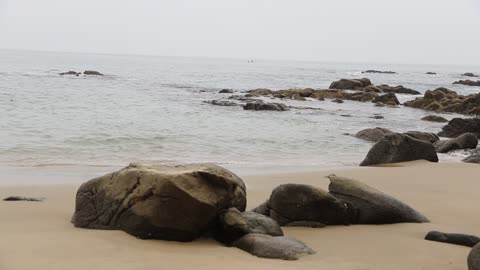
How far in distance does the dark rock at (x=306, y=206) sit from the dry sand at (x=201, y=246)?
7.0 inches

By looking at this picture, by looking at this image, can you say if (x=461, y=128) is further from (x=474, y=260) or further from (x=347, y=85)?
(x=347, y=85)

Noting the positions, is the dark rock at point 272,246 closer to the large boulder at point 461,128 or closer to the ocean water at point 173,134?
the ocean water at point 173,134

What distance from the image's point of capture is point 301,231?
566 centimetres

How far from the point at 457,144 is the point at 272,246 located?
11.7 metres

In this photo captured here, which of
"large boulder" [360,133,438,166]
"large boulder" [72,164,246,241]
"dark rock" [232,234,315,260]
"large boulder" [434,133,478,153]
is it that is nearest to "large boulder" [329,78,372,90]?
"large boulder" [434,133,478,153]

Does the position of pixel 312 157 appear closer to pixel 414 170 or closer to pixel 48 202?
pixel 414 170

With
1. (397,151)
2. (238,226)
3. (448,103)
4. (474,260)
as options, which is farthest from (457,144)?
(448,103)

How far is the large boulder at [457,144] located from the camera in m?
14.7

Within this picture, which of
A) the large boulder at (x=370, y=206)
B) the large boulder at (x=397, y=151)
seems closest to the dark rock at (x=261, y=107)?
the large boulder at (x=397, y=151)

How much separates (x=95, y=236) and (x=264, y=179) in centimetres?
447

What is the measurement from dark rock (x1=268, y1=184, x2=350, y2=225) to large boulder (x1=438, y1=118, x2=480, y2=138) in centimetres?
1398

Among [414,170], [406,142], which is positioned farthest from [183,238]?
[406,142]

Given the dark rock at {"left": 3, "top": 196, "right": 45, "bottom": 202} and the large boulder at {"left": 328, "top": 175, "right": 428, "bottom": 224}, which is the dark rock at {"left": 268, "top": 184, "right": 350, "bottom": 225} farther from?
the dark rock at {"left": 3, "top": 196, "right": 45, "bottom": 202}

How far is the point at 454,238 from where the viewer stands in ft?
16.8
